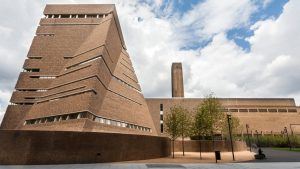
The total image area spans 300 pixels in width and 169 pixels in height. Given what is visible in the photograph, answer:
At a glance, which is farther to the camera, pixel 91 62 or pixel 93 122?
pixel 91 62

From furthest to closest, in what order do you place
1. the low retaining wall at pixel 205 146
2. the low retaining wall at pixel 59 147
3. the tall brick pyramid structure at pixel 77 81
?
the low retaining wall at pixel 205 146, the tall brick pyramid structure at pixel 77 81, the low retaining wall at pixel 59 147

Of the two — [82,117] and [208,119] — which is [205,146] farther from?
[82,117]

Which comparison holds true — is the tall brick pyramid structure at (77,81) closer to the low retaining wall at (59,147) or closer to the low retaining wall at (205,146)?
the low retaining wall at (59,147)

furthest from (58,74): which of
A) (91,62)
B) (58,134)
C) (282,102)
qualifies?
(282,102)

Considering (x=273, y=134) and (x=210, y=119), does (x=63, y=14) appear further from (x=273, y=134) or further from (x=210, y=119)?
(x=273, y=134)

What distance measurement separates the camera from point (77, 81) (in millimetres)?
37281

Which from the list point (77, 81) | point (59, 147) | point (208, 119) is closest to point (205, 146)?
point (208, 119)

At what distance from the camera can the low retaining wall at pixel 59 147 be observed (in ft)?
66.3

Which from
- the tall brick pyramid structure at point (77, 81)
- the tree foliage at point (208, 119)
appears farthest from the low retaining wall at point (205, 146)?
the tall brick pyramid structure at point (77, 81)

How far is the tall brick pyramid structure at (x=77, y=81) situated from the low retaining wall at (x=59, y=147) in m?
6.89

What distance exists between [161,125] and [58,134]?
63.1m

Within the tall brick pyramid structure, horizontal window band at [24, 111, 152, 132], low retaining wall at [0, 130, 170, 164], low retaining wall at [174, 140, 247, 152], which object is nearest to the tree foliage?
low retaining wall at [174, 140, 247, 152]

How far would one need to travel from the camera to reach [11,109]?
43.8 m

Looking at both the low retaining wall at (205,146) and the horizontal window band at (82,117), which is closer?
the horizontal window band at (82,117)
